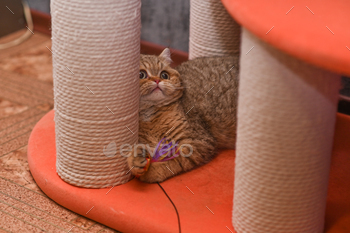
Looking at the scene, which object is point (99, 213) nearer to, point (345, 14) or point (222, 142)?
point (222, 142)

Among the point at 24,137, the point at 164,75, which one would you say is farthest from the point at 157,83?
the point at 24,137

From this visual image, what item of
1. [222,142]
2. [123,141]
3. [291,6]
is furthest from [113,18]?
[222,142]

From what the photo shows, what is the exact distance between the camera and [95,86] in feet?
4.21

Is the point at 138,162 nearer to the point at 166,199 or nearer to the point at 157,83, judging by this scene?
the point at 166,199

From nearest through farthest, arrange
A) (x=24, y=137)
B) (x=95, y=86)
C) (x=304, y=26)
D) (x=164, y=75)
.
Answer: (x=304, y=26) < (x=95, y=86) < (x=164, y=75) < (x=24, y=137)

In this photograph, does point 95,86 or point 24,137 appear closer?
point 95,86

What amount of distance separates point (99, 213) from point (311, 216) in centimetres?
66

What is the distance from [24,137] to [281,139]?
123 cm

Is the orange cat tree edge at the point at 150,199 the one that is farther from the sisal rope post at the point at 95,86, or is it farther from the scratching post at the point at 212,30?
the scratching post at the point at 212,30

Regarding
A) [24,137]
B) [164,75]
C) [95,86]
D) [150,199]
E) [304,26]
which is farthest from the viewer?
[24,137]

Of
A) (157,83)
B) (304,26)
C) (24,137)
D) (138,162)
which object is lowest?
(24,137)

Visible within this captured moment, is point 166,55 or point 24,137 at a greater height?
point 166,55

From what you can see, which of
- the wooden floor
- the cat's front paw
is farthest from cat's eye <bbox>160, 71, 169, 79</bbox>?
the wooden floor

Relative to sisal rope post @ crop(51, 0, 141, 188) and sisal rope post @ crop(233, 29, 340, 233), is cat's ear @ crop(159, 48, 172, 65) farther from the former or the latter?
sisal rope post @ crop(233, 29, 340, 233)
